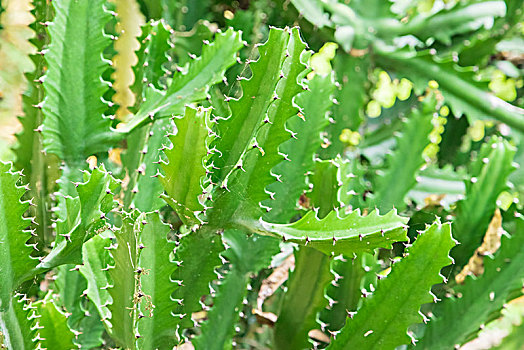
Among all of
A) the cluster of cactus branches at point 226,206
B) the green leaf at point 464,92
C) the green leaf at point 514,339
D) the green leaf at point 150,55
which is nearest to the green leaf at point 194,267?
the cluster of cactus branches at point 226,206

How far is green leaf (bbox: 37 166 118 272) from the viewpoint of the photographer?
0.59 m

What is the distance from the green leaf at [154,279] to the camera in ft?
1.97

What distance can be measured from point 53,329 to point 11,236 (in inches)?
5.5

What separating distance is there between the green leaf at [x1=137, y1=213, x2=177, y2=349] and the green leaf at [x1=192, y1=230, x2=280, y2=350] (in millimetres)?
155

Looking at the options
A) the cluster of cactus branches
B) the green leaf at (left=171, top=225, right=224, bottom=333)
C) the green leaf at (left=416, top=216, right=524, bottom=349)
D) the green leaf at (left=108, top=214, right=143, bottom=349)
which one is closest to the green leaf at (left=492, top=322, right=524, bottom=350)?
the cluster of cactus branches

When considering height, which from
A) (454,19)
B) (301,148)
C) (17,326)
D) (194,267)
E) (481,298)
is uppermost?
(454,19)

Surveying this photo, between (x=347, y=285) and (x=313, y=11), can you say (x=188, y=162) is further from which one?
(x=313, y=11)

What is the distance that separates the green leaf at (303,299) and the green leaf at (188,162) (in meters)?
0.22

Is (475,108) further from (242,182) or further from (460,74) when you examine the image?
(242,182)

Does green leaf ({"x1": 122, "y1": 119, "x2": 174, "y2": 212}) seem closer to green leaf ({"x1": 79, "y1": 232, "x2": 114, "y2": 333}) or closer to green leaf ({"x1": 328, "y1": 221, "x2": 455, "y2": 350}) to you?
green leaf ({"x1": 79, "y1": 232, "x2": 114, "y2": 333})

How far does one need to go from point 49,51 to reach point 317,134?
1.24 feet

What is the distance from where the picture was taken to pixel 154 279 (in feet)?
2.00

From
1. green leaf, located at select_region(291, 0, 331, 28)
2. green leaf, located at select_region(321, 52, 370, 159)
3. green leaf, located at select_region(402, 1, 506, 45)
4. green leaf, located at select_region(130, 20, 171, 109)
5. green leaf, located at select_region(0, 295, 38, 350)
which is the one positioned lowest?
green leaf, located at select_region(0, 295, 38, 350)

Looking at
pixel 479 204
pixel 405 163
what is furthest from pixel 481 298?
pixel 405 163
